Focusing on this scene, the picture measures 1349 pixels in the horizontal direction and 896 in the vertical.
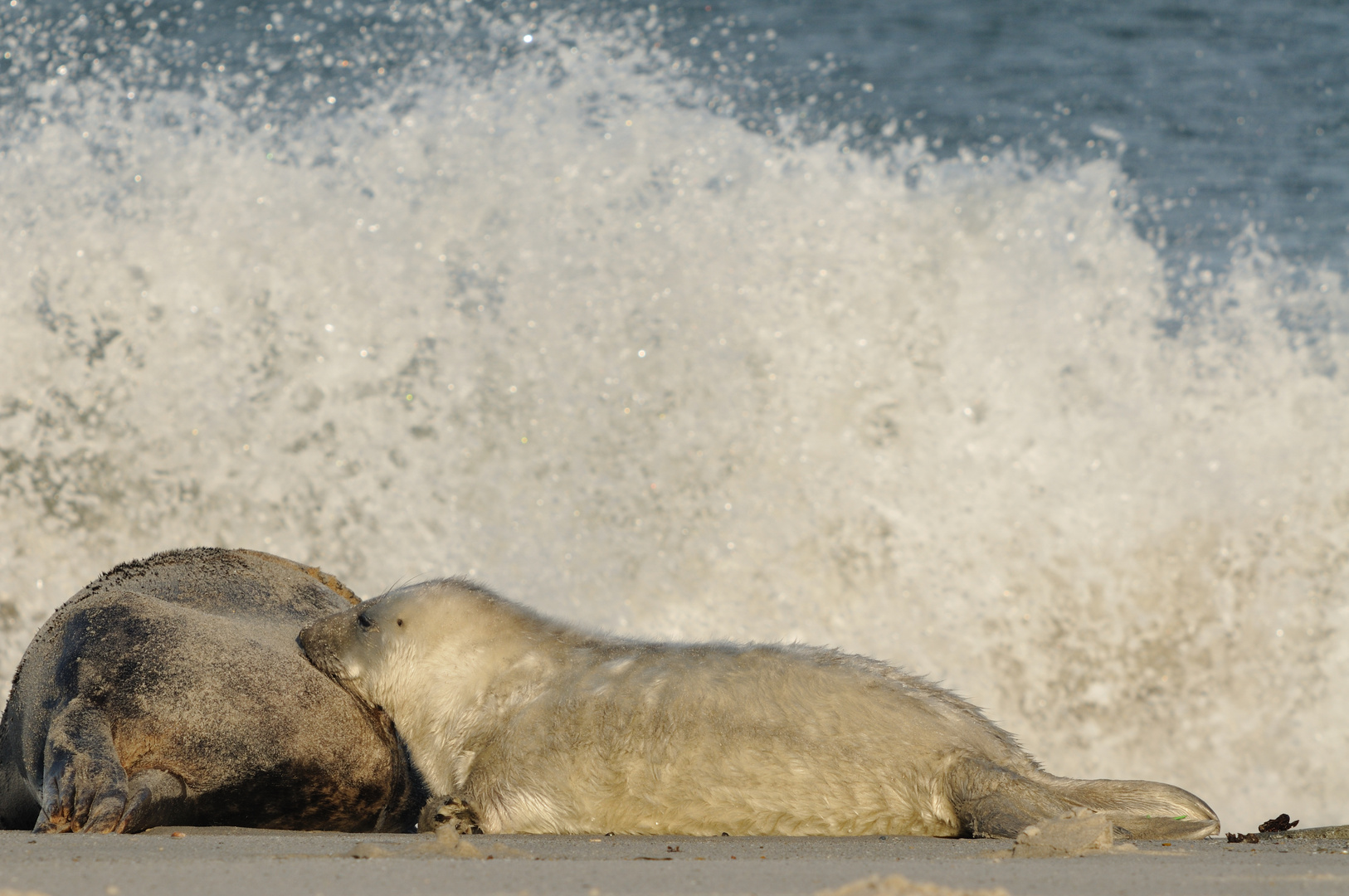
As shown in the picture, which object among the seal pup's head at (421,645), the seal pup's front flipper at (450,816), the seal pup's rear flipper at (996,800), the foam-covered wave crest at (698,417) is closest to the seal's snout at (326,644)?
the seal pup's head at (421,645)

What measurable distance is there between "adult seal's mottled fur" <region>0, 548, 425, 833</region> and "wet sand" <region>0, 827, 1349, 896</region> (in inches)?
7.3

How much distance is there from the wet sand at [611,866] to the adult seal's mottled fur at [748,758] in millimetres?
177

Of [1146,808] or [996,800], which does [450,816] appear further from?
[1146,808]

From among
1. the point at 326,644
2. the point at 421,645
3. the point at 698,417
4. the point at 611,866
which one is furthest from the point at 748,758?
the point at 698,417

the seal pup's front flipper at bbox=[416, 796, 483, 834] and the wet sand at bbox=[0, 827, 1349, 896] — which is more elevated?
the wet sand at bbox=[0, 827, 1349, 896]

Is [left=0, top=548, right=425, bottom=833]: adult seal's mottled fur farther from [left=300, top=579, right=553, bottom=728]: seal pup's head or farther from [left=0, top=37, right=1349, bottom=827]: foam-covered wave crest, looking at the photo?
[left=0, top=37, right=1349, bottom=827]: foam-covered wave crest

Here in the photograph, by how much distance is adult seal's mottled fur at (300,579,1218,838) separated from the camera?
8.38 feet

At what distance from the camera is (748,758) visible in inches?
105

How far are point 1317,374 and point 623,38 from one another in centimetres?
423

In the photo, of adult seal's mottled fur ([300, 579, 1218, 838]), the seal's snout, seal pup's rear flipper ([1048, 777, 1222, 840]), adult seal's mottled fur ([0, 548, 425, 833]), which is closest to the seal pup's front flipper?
adult seal's mottled fur ([300, 579, 1218, 838])

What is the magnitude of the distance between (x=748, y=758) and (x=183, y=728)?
1.22m

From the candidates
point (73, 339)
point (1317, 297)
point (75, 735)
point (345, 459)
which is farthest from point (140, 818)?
point (1317, 297)

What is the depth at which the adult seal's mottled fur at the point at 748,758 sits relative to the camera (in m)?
2.55

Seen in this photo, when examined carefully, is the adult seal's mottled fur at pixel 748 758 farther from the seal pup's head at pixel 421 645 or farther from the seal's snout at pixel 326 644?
the seal's snout at pixel 326 644
